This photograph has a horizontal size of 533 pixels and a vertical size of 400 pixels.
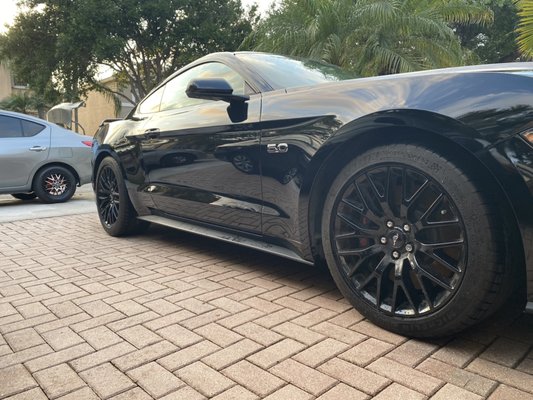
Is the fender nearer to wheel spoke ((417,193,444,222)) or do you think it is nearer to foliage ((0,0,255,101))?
wheel spoke ((417,193,444,222))

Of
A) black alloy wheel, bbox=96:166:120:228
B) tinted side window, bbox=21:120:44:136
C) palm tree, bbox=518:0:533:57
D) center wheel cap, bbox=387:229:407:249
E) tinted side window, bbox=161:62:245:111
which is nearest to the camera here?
center wheel cap, bbox=387:229:407:249

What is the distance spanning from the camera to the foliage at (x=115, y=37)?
51.1 ft

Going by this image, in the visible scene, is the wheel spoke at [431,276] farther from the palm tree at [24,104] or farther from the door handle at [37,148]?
the palm tree at [24,104]

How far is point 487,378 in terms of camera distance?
177cm

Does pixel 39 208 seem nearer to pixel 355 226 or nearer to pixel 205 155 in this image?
pixel 205 155

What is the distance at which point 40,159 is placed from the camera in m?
7.27

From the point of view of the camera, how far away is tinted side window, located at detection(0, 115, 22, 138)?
7.11 m

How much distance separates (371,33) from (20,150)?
7.94 metres

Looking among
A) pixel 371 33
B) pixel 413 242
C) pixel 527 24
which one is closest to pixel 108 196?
pixel 413 242

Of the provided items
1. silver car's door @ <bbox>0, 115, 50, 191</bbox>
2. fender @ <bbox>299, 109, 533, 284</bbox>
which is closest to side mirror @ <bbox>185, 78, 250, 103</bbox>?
fender @ <bbox>299, 109, 533, 284</bbox>

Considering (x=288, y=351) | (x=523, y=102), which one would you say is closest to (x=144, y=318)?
(x=288, y=351)

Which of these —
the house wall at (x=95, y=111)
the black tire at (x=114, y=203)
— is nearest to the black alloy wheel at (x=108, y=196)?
the black tire at (x=114, y=203)

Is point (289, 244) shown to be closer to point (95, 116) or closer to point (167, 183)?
point (167, 183)

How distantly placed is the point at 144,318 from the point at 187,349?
0.48 m
